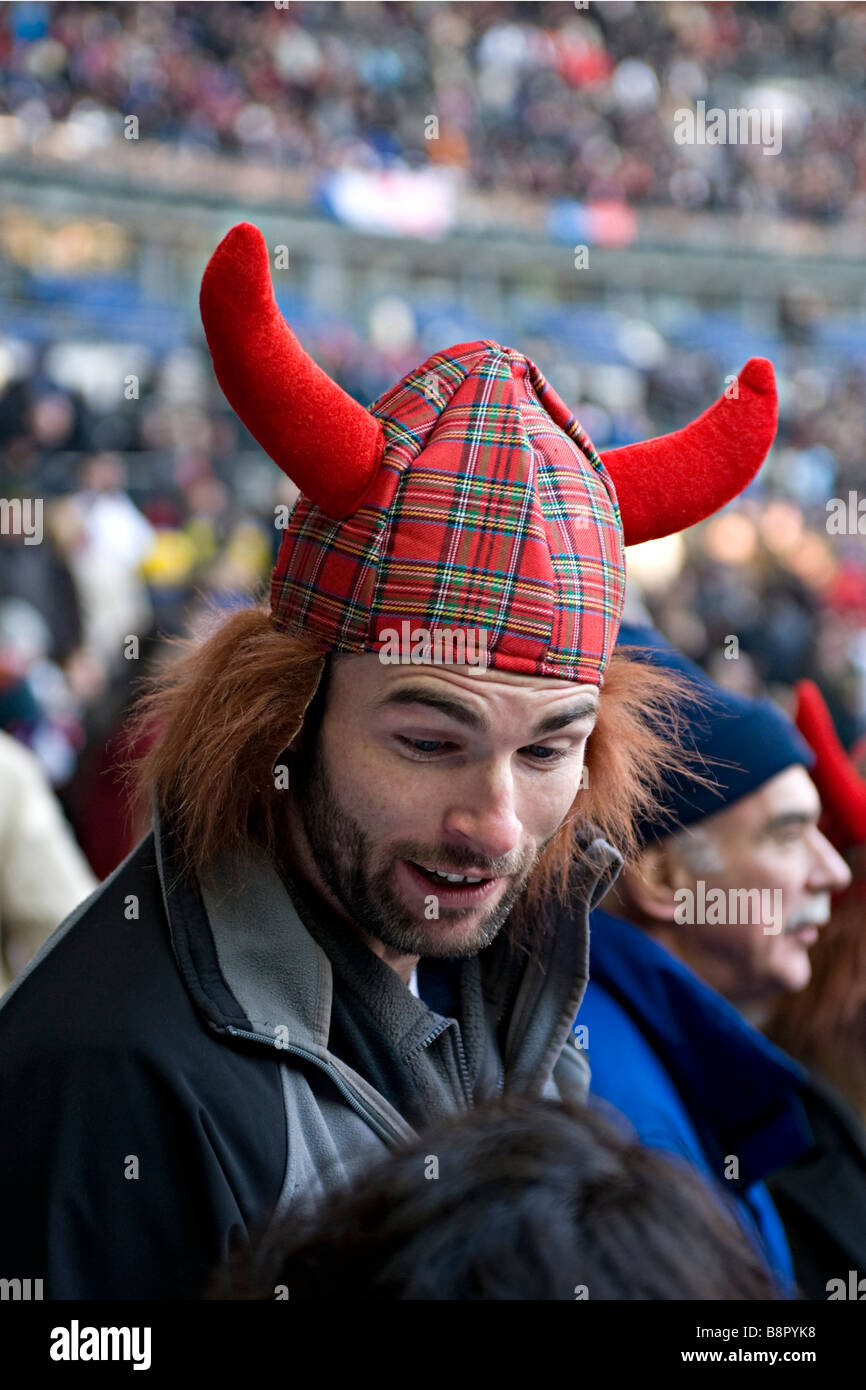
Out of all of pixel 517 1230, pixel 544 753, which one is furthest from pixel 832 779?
pixel 517 1230

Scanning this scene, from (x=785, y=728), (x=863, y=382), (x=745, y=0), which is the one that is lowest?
(x=785, y=728)

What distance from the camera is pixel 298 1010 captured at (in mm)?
1259

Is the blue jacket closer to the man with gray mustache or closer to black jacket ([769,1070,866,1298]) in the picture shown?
the man with gray mustache

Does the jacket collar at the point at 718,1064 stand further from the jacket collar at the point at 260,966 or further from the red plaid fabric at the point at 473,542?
the red plaid fabric at the point at 473,542

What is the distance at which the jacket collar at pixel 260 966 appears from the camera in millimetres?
1228

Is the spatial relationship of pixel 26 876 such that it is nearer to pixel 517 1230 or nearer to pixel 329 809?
pixel 329 809

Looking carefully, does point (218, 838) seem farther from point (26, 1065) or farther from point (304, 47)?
point (304, 47)

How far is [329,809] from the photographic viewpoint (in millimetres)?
1331

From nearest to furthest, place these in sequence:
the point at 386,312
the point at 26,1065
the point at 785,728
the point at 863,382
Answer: the point at 26,1065
the point at 785,728
the point at 386,312
the point at 863,382

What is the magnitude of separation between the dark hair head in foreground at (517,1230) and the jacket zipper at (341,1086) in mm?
407

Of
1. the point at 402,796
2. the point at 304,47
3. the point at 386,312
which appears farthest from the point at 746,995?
the point at 304,47

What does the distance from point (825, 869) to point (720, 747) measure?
1.05ft

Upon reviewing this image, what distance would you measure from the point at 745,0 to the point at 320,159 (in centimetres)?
912

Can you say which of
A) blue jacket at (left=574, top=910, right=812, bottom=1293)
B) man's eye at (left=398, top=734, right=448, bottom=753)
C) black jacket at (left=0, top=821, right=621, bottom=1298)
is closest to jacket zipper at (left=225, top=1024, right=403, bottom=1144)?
black jacket at (left=0, top=821, right=621, bottom=1298)
